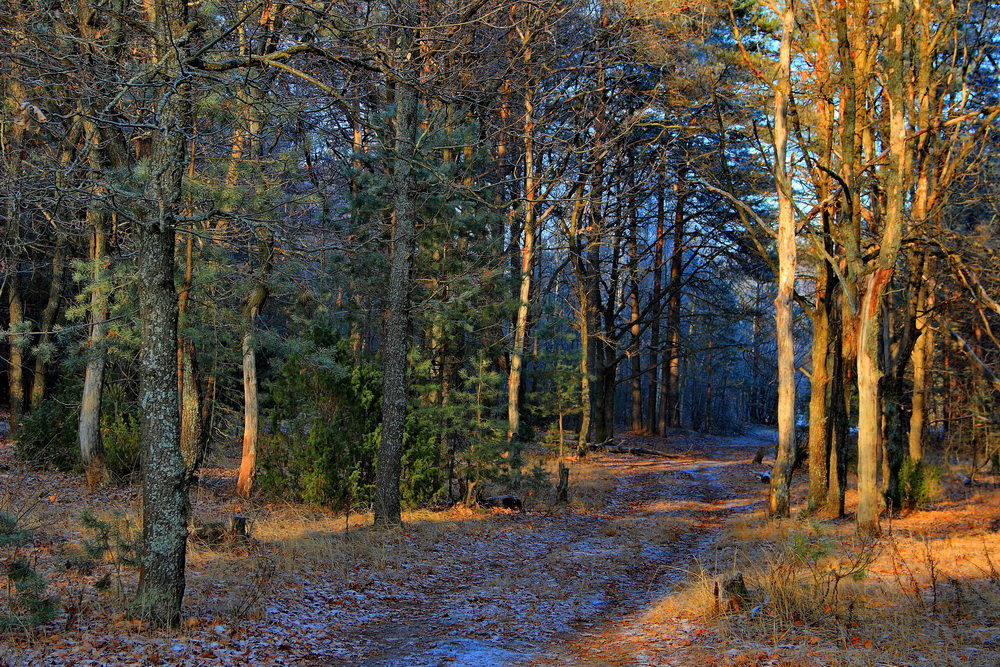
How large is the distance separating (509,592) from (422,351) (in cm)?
604

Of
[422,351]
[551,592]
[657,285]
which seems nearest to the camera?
[551,592]

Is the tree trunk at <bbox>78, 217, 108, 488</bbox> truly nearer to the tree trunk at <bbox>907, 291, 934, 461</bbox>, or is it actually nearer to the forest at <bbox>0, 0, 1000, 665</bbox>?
the forest at <bbox>0, 0, 1000, 665</bbox>

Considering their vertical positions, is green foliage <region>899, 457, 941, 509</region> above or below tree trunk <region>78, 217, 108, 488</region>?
below

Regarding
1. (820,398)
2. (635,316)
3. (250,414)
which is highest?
(635,316)

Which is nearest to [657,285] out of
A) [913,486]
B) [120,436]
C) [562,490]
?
[562,490]

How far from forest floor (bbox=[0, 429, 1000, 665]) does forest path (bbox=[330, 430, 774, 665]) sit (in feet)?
Result: 0.12

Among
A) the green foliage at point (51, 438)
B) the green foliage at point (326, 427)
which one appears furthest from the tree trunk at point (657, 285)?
the green foliage at point (51, 438)

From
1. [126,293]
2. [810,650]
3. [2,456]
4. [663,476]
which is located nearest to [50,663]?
[810,650]

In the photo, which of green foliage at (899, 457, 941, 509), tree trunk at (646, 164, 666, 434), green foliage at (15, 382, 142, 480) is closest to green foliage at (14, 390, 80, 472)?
green foliage at (15, 382, 142, 480)

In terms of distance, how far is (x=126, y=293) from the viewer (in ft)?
37.4

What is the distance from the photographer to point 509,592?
8.80 meters

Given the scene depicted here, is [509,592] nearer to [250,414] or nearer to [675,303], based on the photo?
[250,414]

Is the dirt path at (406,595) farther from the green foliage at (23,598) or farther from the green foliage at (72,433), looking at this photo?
the green foliage at (72,433)

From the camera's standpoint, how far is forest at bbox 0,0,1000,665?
247 inches
